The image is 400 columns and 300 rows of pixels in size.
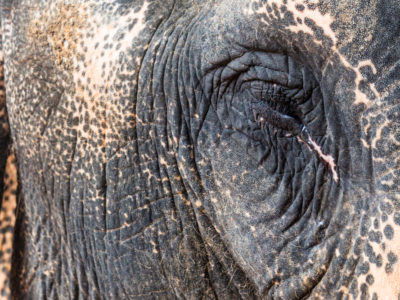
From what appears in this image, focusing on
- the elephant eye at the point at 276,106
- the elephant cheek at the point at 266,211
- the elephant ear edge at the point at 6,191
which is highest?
the elephant ear edge at the point at 6,191

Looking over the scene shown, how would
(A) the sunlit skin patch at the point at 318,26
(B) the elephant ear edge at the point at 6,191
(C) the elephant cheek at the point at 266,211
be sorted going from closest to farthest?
(A) the sunlit skin patch at the point at 318,26 < (C) the elephant cheek at the point at 266,211 < (B) the elephant ear edge at the point at 6,191

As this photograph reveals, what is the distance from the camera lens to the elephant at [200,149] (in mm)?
1219

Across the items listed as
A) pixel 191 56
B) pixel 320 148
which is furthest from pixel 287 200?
pixel 191 56

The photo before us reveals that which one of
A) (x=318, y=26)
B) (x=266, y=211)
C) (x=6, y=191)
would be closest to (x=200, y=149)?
(x=266, y=211)

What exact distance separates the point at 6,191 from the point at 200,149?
0.78 meters

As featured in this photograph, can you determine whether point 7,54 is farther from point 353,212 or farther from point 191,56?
point 353,212

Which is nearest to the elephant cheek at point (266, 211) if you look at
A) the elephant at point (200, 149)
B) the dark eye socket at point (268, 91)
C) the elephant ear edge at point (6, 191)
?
the elephant at point (200, 149)

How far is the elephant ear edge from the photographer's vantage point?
2000mm

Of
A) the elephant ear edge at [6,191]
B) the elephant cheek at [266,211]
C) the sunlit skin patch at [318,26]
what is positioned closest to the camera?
the sunlit skin patch at [318,26]

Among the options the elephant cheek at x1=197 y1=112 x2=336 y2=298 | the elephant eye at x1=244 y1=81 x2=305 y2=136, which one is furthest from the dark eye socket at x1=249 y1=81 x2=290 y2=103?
the elephant cheek at x1=197 y1=112 x2=336 y2=298

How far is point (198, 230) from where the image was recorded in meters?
1.58

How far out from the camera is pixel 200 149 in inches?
60.4

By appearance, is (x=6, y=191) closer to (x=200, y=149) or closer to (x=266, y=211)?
(x=200, y=149)

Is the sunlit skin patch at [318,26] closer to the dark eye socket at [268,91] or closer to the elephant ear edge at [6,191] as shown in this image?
the dark eye socket at [268,91]
